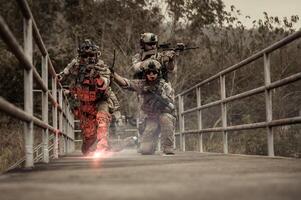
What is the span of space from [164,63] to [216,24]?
18.6 meters

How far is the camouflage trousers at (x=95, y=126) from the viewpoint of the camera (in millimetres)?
8734

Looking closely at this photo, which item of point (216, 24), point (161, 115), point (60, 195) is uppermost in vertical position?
point (216, 24)

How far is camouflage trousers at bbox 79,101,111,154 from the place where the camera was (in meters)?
8.73

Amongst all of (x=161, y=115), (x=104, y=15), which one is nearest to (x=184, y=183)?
(x=161, y=115)

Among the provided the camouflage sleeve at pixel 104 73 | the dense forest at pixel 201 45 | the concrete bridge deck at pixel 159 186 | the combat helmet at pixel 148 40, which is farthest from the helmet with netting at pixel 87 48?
the dense forest at pixel 201 45

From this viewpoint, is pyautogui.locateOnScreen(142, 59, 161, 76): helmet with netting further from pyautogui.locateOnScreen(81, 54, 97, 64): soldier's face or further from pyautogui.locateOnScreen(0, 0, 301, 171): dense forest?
pyautogui.locateOnScreen(0, 0, 301, 171): dense forest

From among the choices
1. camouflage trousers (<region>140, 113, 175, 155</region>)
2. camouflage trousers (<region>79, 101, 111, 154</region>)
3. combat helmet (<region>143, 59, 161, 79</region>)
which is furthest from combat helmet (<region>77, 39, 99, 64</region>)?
camouflage trousers (<region>140, 113, 175, 155</region>)

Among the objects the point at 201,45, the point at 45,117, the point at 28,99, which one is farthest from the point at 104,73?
the point at 201,45

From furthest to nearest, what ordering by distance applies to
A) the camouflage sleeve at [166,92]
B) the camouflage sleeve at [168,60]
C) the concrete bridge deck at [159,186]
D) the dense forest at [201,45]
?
the dense forest at [201,45] < the camouflage sleeve at [168,60] < the camouflage sleeve at [166,92] < the concrete bridge deck at [159,186]

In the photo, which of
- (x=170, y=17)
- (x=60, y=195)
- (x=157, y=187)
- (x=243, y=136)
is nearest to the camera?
(x=60, y=195)

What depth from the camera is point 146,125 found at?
8.98m

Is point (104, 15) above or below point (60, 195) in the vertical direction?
above

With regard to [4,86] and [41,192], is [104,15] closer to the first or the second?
[4,86]

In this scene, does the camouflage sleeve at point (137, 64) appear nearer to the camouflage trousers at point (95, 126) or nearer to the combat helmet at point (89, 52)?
the combat helmet at point (89, 52)
